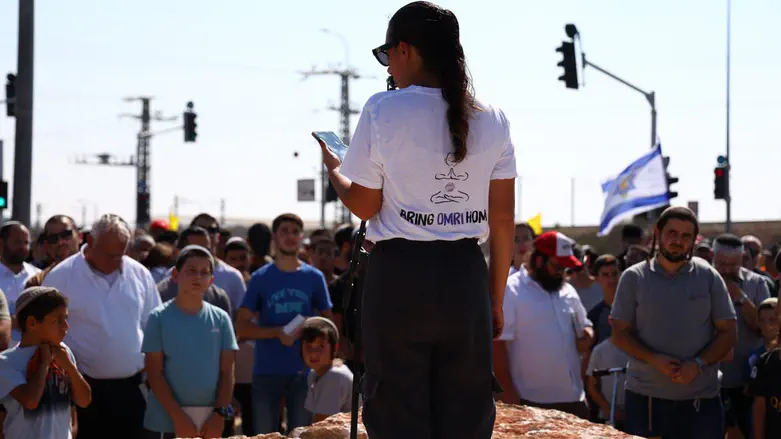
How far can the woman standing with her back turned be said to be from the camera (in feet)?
12.5

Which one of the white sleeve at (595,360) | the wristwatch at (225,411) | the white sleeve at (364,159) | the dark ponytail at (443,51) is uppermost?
the dark ponytail at (443,51)

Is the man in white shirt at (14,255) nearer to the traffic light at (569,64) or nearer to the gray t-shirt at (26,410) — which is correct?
the gray t-shirt at (26,410)

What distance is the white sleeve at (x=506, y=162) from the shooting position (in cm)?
401

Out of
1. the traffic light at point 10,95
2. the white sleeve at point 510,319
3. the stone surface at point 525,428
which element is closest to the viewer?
the stone surface at point 525,428

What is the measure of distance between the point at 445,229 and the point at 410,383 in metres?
0.55

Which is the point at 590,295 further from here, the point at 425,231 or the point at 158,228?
the point at 425,231

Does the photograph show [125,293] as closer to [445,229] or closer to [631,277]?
[631,277]

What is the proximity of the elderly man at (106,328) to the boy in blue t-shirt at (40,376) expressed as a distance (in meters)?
0.84

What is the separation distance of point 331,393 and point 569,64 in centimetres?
1490

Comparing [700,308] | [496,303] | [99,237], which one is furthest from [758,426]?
[99,237]

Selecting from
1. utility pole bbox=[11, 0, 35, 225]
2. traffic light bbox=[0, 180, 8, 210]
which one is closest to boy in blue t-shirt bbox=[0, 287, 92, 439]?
utility pole bbox=[11, 0, 35, 225]

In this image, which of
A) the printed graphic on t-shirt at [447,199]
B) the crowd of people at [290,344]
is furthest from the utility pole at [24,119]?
the printed graphic on t-shirt at [447,199]

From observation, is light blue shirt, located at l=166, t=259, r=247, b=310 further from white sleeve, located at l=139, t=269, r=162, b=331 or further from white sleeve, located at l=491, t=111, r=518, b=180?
white sleeve, located at l=491, t=111, r=518, b=180

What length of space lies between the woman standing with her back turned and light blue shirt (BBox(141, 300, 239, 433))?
3622mm
